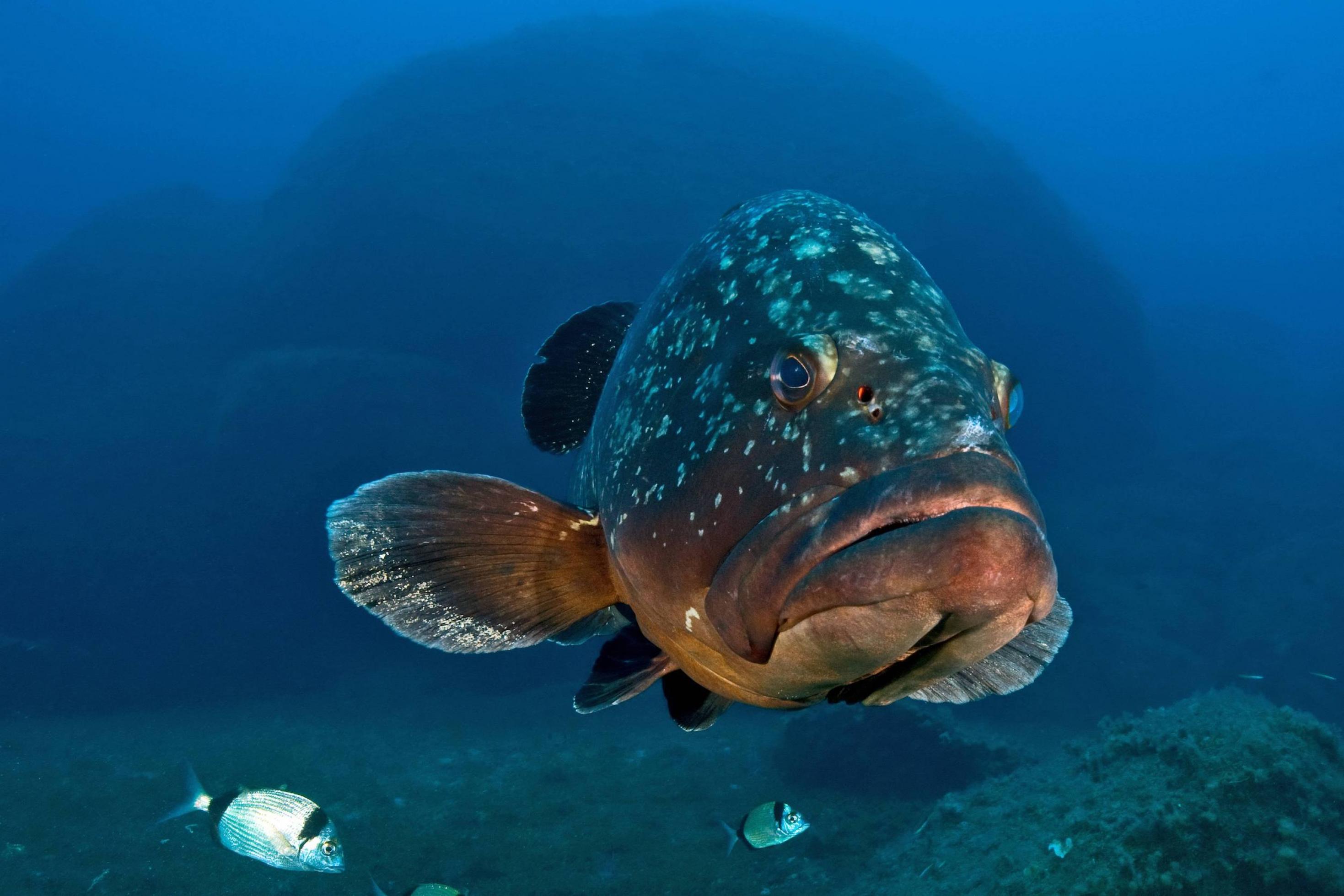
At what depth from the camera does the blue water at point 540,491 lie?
35.9ft

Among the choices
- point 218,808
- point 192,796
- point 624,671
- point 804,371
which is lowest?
point 192,796

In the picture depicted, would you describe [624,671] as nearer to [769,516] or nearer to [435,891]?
[769,516]

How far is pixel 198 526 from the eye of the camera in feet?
76.6

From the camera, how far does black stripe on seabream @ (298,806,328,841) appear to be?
6770 mm

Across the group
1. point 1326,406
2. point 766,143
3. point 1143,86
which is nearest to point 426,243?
point 766,143

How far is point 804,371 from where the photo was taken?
1.96 m

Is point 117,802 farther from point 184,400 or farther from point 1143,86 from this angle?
point 1143,86

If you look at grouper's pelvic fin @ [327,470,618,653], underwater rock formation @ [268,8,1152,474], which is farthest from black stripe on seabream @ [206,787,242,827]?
underwater rock formation @ [268,8,1152,474]

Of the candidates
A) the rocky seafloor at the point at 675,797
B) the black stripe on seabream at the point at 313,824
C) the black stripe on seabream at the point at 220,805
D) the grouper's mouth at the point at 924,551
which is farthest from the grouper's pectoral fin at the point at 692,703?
the black stripe on seabream at the point at 220,805

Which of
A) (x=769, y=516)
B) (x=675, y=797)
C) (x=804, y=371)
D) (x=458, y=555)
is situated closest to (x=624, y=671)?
(x=458, y=555)

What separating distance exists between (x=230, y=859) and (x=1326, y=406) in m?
70.5

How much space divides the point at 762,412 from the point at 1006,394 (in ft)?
2.74

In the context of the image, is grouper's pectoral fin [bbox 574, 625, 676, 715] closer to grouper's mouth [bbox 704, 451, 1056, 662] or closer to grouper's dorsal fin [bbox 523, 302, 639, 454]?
grouper's mouth [bbox 704, 451, 1056, 662]

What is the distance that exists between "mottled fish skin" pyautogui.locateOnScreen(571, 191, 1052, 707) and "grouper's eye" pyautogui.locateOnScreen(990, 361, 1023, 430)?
66mm
